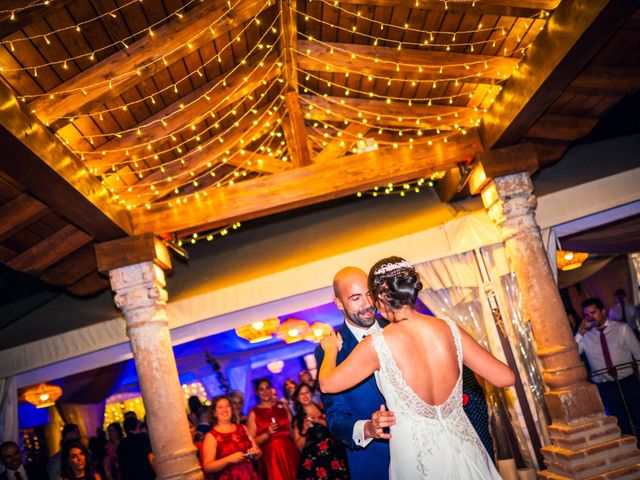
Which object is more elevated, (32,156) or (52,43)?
(52,43)

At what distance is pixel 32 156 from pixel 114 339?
258cm

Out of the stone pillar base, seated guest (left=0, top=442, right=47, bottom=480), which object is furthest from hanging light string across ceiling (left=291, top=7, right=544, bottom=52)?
seated guest (left=0, top=442, right=47, bottom=480)

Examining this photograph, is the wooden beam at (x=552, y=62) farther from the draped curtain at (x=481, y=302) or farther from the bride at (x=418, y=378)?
the bride at (x=418, y=378)

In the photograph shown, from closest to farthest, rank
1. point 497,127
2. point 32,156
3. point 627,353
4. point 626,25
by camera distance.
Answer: point 32,156 < point 626,25 < point 497,127 < point 627,353

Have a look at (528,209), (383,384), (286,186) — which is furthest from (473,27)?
(383,384)

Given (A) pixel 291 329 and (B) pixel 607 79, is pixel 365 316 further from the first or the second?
(A) pixel 291 329

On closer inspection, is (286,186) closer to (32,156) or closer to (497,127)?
(497,127)

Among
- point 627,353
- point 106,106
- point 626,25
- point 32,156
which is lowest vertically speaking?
point 627,353

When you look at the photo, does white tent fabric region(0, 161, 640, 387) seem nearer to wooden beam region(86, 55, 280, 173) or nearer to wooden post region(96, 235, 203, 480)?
wooden post region(96, 235, 203, 480)

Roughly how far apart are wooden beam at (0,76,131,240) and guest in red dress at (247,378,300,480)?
2.01 m

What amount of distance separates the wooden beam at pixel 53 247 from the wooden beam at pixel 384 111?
7.79ft

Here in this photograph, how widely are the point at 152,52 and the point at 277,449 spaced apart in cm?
342

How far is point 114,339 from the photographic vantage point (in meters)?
5.02

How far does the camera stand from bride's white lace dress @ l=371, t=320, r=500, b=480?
2.06 m
